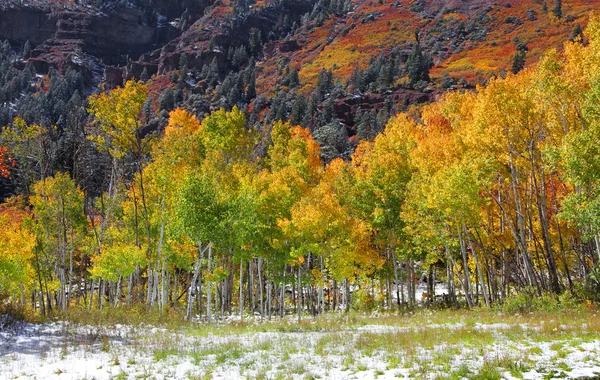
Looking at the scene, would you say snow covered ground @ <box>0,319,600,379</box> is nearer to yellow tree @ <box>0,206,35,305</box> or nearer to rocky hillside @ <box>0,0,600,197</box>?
yellow tree @ <box>0,206,35,305</box>

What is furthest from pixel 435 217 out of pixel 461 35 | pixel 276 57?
pixel 276 57

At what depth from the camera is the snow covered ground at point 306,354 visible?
10562 mm

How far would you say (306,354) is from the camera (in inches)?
501

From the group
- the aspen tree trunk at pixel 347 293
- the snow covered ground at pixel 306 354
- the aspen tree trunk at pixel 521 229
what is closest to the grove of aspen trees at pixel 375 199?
the aspen tree trunk at pixel 521 229

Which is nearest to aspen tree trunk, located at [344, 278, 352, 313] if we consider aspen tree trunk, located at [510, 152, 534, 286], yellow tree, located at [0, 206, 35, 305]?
aspen tree trunk, located at [510, 152, 534, 286]

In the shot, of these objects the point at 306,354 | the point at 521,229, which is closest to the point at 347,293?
the point at 521,229

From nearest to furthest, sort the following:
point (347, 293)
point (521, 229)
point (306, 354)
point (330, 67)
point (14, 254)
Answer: point (306, 354) → point (521, 229) → point (14, 254) → point (347, 293) → point (330, 67)

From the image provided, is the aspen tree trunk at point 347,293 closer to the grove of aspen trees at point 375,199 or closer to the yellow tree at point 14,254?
the grove of aspen trees at point 375,199

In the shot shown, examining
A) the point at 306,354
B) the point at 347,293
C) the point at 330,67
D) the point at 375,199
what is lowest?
the point at 306,354

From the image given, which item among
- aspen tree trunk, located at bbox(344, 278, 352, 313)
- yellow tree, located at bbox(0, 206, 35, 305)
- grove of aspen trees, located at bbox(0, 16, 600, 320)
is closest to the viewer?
grove of aspen trees, located at bbox(0, 16, 600, 320)

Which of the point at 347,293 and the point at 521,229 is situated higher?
the point at 521,229

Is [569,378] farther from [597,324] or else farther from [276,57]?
[276,57]

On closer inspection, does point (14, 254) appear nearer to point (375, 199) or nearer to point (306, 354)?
point (306, 354)

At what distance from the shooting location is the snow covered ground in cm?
1056
